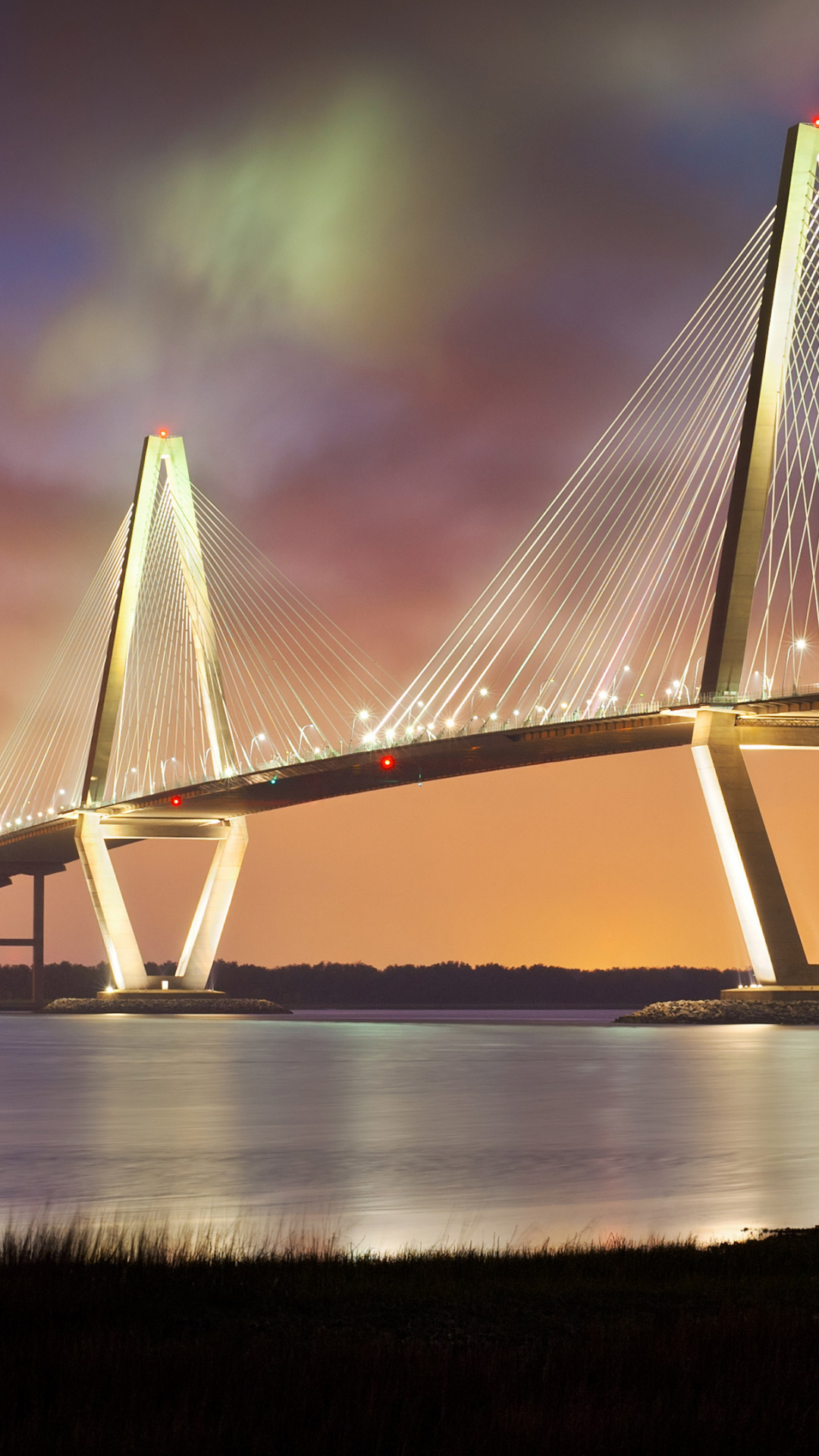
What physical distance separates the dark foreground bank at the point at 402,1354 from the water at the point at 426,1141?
2.11m

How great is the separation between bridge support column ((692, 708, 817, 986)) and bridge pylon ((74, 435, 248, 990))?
30494mm

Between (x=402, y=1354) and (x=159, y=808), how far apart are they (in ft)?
229

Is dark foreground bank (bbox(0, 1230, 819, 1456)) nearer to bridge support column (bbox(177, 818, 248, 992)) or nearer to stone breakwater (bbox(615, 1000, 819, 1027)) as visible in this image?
stone breakwater (bbox(615, 1000, 819, 1027))

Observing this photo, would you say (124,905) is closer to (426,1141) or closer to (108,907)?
(108,907)

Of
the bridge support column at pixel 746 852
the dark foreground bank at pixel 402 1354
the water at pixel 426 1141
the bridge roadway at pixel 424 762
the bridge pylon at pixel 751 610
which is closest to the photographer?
the dark foreground bank at pixel 402 1354

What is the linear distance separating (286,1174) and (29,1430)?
9086 millimetres

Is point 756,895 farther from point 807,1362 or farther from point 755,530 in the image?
point 807,1362

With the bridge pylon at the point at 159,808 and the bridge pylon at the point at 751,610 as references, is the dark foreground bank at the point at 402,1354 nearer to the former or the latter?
the bridge pylon at the point at 751,610

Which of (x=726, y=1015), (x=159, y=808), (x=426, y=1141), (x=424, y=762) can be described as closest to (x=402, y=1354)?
(x=426, y=1141)

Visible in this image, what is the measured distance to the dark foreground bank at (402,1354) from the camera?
5207mm

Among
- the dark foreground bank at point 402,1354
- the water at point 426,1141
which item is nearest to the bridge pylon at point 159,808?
the water at point 426,1141

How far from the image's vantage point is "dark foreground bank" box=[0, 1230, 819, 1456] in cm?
521

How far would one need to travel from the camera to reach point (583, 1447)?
5.11 metres

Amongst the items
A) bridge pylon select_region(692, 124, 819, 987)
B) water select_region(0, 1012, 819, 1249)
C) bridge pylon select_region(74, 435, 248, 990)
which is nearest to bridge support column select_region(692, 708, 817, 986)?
bridge pylon select_region(692, 124, 819, 987)
